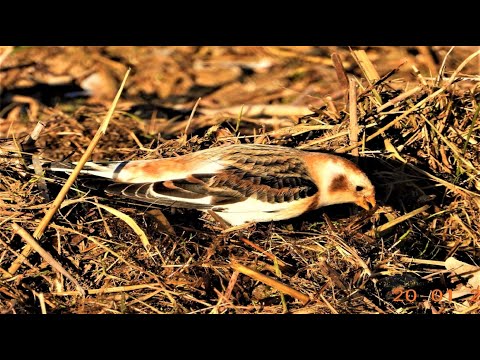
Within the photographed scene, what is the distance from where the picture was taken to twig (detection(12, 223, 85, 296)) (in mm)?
4680

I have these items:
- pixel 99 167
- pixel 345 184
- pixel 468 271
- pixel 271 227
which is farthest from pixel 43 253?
pixel 468 271

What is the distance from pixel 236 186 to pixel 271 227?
39 cm

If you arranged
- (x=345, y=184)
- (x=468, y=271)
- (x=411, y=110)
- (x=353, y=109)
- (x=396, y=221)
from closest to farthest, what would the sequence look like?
(x=468, y=271), (x=396, y=221), (x=345, y=184), (x=353, y=109), (x=411, y=110)

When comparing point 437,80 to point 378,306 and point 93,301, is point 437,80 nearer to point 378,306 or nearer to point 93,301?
point 378,306

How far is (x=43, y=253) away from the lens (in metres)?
4.72

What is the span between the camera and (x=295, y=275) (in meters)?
4.95

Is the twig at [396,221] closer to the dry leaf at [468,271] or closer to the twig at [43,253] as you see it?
the dry leaf at [468,271]

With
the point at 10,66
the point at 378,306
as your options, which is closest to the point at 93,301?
the point at 378,306

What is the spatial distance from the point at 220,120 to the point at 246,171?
1.56m

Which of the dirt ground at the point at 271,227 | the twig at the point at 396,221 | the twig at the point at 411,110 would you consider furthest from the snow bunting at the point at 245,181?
the twig at the point at 411,110

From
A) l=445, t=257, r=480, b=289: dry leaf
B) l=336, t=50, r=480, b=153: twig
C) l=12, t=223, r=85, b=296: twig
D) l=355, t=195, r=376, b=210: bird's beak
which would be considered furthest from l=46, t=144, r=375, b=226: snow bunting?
l=445, t=257, r=480, b=289: dry leaf

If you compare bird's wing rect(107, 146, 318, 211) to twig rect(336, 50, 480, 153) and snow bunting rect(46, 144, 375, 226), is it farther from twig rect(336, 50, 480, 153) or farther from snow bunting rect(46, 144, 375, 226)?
twig rect(336, 50, 480, 153)

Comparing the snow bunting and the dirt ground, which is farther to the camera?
the snow bunting

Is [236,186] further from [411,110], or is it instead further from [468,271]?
[468,271]
